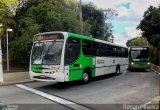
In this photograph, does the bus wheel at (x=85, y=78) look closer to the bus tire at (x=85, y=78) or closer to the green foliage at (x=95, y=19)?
the bus tire at (x=85, y=78)

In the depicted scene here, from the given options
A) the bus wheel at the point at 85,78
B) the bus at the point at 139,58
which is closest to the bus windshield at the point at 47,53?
the bus wheel at the point at 85,78

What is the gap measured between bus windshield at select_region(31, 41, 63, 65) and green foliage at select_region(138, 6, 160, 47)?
19968mm

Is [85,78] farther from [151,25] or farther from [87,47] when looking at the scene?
[151,25]

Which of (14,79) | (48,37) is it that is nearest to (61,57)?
(48,37)

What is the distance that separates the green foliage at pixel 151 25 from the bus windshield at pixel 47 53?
65.5 ft

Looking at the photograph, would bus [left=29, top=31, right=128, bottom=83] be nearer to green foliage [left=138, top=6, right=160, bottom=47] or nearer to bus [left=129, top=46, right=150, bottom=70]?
bus [left=129, top=46, right=150, bottom=70]

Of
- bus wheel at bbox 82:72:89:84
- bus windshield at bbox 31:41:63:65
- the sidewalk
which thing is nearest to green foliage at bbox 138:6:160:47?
bus wheel at bbox 82:72:89:84

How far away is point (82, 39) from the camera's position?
1691cm

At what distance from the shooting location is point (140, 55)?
30.5 m

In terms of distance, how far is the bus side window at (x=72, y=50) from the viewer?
15.0 metres

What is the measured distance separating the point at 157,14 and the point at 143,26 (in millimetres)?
3545

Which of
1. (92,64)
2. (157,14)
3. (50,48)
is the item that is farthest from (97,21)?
(50,48)

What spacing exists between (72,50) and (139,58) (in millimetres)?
16537

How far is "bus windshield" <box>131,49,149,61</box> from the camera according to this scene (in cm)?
3050
